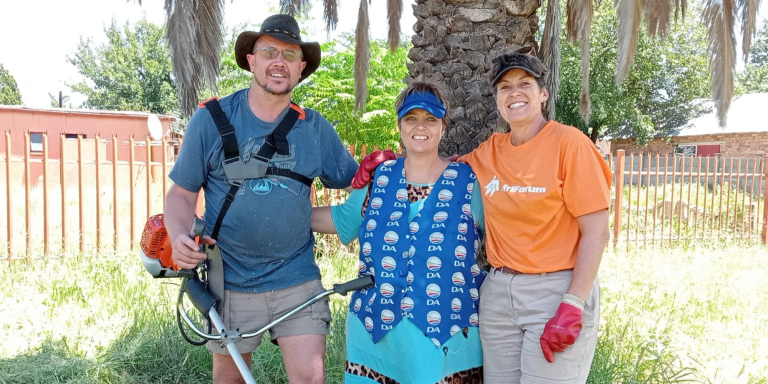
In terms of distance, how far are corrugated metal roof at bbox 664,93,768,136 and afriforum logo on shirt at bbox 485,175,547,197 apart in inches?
1039

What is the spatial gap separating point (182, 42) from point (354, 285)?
2.19 m

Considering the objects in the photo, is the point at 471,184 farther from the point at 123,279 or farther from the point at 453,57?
the point at 123,279

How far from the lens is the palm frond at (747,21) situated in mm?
4273

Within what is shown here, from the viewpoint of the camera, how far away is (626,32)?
3.56 meters

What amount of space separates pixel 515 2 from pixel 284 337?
8.62ft

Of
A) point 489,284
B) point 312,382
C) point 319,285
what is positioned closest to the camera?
point 489,284

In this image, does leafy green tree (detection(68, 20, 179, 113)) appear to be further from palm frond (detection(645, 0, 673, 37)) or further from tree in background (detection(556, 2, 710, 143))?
palm frond (detection(645, 0, 673, 37))

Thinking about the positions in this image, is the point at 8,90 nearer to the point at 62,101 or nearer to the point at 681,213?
the point at 62,101

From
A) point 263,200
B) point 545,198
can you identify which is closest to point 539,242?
point 545,198

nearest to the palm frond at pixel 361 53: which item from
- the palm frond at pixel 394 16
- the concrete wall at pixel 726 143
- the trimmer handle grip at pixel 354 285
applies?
the palm frond at pixel 394 16

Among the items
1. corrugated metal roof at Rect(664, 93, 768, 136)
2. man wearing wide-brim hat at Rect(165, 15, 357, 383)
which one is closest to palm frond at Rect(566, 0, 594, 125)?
man wearing wide-brim hat at Rect(165, 15, 357, 383)

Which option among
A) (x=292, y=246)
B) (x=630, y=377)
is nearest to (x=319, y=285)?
(x=292, y=246)

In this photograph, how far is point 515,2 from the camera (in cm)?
384

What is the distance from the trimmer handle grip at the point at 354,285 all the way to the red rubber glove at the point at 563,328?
2.38 feet
